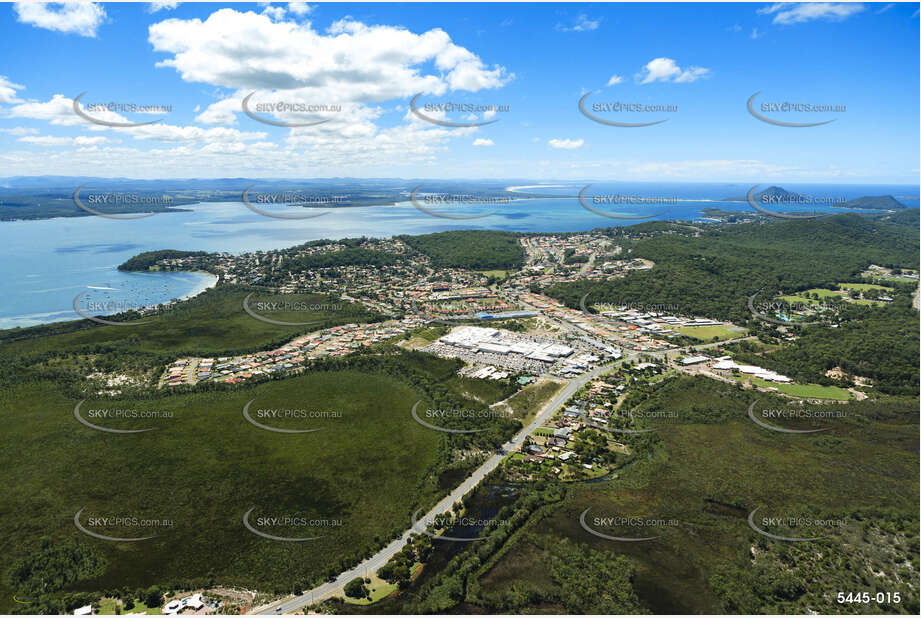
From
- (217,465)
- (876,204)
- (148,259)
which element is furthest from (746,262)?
(876,204)

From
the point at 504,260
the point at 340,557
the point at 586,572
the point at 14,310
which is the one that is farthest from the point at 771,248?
the point at 14,310

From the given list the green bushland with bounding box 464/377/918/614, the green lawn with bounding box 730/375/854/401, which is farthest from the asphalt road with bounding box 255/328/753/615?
the green lawn with bounding box 730/375/854/401

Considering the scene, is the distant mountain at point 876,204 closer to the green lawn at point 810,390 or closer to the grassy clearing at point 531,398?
the green lawn at point 810,390

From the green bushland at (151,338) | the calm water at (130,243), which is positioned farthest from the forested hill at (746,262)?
the calm water at (130,243)

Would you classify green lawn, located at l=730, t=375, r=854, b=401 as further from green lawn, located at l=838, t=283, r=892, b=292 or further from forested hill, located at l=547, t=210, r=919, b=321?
green lawn, located at l=838, t=283, r=892, b=292

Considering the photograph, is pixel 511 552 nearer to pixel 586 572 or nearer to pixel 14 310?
pixel 586 572

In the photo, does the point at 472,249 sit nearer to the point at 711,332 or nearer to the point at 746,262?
the point at 746,262

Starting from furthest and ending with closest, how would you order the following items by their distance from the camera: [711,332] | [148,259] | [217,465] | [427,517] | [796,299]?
[148,259]
[796,299]
[711,332]
[217,465]
[427,517]
